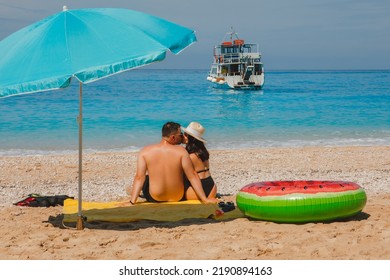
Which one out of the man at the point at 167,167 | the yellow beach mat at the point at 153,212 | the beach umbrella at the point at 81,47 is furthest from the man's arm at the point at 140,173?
the beach umbrella at the point at 81,47

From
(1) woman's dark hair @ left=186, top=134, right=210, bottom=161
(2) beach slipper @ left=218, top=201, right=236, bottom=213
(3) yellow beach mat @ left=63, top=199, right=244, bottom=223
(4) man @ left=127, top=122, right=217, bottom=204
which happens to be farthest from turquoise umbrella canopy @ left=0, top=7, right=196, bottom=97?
(2) beach slipper @ left=218, top=201, right=236, bottom=213

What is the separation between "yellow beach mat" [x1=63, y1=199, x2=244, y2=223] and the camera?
5961mm

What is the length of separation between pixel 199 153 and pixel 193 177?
54 cm

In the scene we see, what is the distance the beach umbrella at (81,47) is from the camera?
4.43 meters

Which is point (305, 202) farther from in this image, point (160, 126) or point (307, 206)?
point (160, 126)

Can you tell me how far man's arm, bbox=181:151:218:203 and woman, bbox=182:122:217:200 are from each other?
240 mm

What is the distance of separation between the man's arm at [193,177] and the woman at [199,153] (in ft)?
0.79

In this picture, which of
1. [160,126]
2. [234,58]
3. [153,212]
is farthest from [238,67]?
[153,212]

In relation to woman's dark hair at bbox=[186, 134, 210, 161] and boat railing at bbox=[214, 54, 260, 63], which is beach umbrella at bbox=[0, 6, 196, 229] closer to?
woman's dark hair at bbox=[186, 134, 210, 161]

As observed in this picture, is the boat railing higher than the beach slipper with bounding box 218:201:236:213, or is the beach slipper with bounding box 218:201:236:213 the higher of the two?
the boat railing

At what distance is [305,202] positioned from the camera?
5527mm

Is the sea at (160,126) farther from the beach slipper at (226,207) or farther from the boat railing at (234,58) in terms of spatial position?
the boat railing at (234,58)

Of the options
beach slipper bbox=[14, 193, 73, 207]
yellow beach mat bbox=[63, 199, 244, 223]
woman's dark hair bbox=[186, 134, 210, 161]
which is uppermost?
woman's dark hair bbox=[186, 134, 210, 161]

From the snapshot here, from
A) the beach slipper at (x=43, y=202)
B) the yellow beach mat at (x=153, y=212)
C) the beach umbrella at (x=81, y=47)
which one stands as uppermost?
the beach umbrella at (x=81, y=47)
